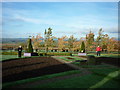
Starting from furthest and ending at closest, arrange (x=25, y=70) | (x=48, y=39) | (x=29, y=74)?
1. (x=48, y=39)
2. (x=25, y=70)
3. (x=29, y=74)

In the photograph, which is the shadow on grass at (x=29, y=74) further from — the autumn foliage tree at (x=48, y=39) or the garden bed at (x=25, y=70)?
the autumn foliage tree at (x=48, y=39)

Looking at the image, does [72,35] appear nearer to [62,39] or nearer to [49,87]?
[62,39]

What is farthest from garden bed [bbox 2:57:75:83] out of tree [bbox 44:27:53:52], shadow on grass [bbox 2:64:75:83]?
Result: tree [bbox 44:27:53:52]

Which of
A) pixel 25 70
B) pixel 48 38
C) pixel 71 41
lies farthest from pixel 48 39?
pixel 25 70

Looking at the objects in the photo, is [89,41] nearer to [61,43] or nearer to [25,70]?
[61,43]

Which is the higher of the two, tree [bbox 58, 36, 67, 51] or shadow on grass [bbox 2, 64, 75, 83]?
tree [bbox 58, 36, 67, 51]

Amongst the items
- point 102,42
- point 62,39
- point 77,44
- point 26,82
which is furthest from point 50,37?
point 26,82

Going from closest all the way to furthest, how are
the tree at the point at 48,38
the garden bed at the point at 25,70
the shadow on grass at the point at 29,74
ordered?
the shadow on grass at the point at 29,74
the garden bed at the point at 25,70
the tree at the point at 48,38

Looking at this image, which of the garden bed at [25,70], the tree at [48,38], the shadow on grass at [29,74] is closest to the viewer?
the shadow on grass at [29,74]

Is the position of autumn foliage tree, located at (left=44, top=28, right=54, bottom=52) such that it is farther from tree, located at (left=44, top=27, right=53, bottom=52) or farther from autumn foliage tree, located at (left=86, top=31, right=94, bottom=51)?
A: autumn foliage tree, located at (left=86, top=31, right=94, bottom=51)

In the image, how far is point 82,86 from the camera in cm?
627

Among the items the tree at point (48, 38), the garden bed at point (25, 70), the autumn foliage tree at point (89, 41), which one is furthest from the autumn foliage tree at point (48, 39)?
the garden bed at point (25, 70)

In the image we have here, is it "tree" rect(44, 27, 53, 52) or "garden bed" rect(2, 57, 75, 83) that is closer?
Answer: "garden bed" rect(2, 57, 75, 83)

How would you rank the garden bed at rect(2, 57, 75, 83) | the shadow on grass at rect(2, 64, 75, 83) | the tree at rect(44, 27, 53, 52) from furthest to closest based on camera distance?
the tree at rect(44, 27, 53, 52)
the garden bed at rect(2, 57, 75, 83)
the shadow on grass at rect(2, 64, 75, 83)
